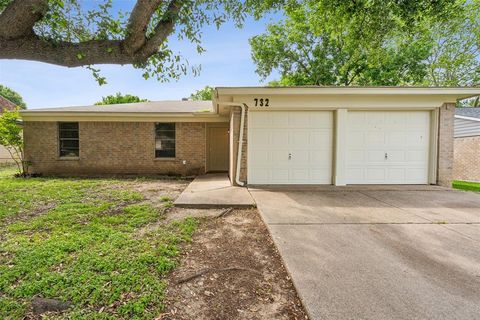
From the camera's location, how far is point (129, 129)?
33.7 ft

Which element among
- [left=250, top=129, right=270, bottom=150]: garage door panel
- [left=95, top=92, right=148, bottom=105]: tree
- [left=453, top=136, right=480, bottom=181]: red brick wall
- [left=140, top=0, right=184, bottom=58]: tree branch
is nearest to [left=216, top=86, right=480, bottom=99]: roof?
[left=250, top=129, right=270, bottom=150]: garage door panel

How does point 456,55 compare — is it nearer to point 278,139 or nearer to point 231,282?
point 278,139

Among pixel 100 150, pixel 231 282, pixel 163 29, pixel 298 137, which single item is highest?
pixel 163 29

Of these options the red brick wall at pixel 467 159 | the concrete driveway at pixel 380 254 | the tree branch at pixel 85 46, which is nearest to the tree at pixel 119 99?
the concrete driveway at pixel 380 254

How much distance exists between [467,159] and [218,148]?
1248cm

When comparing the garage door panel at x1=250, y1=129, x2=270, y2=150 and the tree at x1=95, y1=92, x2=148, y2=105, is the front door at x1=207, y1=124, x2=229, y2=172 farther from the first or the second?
the tree at x1=95, y1=92, x2=148, y2=105

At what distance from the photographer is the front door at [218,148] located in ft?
37.5

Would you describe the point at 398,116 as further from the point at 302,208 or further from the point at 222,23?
the point at 222,23

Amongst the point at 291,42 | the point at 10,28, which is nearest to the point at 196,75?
the point at 10,28

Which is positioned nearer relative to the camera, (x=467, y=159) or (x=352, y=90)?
(x=352, y=90)

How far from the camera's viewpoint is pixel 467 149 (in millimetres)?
11883

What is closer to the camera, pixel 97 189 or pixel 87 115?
pixel 97 189

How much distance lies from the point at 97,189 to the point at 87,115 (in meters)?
4.24

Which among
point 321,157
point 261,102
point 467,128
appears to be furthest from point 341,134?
point 467,128
